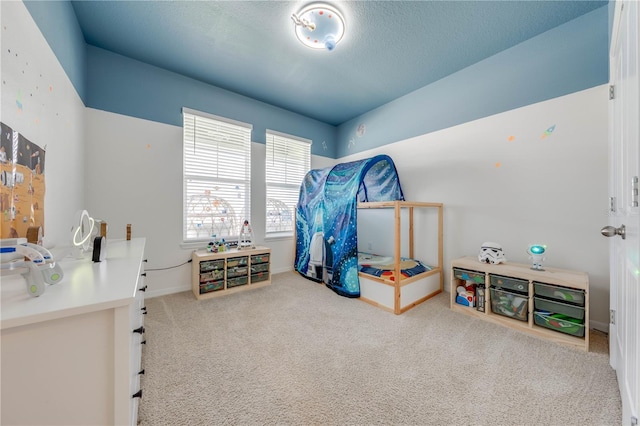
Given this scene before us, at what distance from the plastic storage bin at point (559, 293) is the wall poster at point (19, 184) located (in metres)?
3.53

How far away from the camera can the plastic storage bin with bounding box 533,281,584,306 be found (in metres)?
1.83

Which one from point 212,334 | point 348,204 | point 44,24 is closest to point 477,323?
point 348,204

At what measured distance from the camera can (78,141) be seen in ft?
7.38

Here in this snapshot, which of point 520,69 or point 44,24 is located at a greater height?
point 520,69

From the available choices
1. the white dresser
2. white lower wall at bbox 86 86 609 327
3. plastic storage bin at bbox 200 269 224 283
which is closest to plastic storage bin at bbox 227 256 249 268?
plastic storage bin at bbox 200 269 224 283

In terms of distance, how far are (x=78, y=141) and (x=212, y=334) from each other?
7.36 feet

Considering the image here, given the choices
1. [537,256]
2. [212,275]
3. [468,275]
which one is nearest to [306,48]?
[212,275]

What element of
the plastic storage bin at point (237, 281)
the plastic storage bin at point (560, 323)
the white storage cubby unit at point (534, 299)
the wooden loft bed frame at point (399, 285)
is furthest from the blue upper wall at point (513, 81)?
the plastic storage bin at point (237, 281)

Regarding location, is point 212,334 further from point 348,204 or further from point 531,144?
point 531,144

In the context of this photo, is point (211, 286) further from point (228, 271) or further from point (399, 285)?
point (399, 285)

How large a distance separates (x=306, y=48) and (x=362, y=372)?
119 inches

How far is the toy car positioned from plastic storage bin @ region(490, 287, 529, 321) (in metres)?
0.30

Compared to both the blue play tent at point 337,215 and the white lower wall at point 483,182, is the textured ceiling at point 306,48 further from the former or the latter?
the blue play tent at point 337,215

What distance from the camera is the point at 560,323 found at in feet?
6.23
